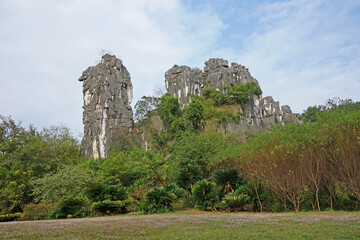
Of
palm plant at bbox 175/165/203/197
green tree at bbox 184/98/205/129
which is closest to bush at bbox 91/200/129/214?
palm plant at bbox 175/165/203/197

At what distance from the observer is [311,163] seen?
11.7 metres

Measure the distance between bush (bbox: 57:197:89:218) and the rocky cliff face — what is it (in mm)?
36902

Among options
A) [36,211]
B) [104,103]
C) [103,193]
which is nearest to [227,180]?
[103,193]

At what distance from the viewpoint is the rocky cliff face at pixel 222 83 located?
5212 cm

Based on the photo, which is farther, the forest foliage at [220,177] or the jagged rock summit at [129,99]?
the jagged rock summit at [129,99]

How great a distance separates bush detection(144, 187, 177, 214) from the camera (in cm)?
1441

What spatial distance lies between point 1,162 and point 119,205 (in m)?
13.8

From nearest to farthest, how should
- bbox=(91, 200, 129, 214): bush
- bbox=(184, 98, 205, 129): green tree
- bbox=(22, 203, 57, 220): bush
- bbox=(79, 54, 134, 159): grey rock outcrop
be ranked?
1. bbox=(91, 200, 129, 214): bush
2. bbox=(22, 203, 57, 220): bush
3. bbox=(184, 98, 205, 129): green tree
4. bbox=(79, 54, 134, 159): grey rock outcrop

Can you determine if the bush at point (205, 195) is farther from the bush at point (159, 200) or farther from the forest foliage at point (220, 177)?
the bush at point (159, 200)

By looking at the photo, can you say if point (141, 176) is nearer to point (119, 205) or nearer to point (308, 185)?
point (119, 205)

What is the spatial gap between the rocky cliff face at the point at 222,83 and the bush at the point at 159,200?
3600 centimetres

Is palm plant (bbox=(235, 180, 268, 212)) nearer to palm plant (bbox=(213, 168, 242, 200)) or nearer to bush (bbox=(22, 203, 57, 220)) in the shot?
palm plant (bbox=(213, 168, 242, 200))

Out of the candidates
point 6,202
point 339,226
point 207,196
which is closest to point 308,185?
point 207,196

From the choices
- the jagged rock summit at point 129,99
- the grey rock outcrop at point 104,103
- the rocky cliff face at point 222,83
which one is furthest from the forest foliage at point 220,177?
the rocky cliff face at point 222,83
